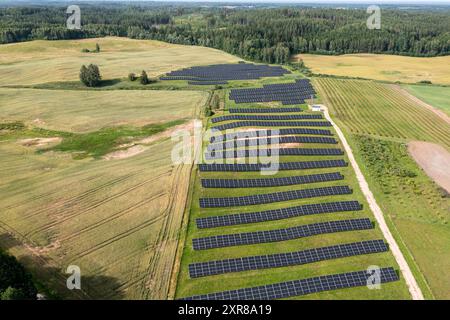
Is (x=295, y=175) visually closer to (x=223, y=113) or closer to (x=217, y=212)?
(x=217, y=212)

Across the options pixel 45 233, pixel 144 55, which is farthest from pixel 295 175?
pixel 144 55

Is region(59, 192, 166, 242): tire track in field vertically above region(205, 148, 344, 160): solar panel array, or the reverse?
region(205, 148, 344, 160): solar panel array

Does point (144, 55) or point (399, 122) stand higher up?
point (144, 55)

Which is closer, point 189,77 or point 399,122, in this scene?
point 399,122

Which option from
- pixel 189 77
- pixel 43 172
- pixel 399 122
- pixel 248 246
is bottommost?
pixel 248 246

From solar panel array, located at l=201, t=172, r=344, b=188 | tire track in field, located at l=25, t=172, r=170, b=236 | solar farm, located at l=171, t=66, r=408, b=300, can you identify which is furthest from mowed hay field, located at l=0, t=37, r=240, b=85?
solar panel array, located at l=201, t=172, r=344, b=188

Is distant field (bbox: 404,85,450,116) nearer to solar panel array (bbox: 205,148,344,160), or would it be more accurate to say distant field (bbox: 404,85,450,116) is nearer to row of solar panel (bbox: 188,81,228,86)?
solar panel array (bbox: 205,148,344,160)
